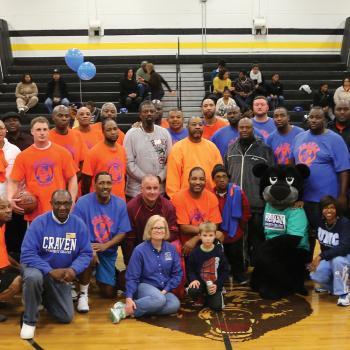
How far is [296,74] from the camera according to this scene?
13305mm

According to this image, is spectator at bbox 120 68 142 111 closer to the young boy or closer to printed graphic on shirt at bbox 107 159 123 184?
printed graphic on shirt at bbox 107 159 123 184

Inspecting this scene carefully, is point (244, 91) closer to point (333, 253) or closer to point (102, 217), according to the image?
point (333, 253)

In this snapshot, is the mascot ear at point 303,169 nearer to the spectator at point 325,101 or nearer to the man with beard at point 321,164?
the man with beard at point 321,164

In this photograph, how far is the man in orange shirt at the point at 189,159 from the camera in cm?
511

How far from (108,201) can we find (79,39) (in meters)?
10.0

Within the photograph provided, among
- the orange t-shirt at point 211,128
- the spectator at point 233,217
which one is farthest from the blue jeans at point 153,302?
the orange t-shirt at point 211,128

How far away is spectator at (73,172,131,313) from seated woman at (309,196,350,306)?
160 centimetres

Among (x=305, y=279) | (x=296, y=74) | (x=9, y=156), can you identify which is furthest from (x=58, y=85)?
(x=305, y=279)

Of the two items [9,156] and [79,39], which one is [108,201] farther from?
[79,39]

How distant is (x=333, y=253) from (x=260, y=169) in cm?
93

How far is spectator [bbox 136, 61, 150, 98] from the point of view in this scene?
1148 cm

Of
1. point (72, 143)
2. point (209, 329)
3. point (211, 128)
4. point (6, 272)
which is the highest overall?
point (211, 128)

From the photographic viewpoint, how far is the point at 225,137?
556cm

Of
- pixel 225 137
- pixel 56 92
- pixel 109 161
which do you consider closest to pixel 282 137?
pixel 225 137
